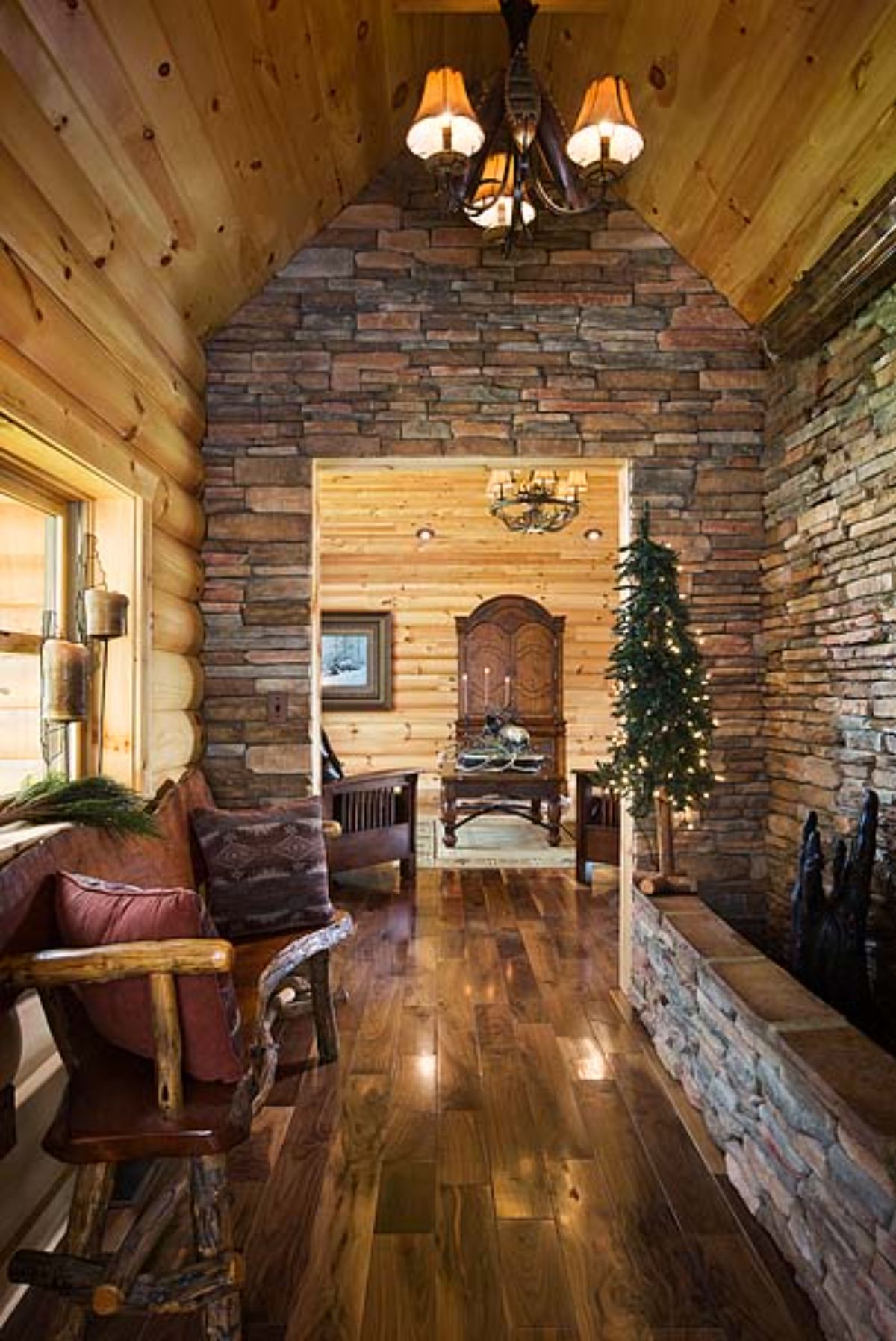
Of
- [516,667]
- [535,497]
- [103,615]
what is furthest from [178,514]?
[516,667]

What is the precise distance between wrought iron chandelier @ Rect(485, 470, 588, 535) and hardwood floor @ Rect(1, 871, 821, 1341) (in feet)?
11.9

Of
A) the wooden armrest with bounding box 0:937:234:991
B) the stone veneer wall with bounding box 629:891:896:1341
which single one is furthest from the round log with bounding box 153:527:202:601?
the stone veneer wall with bounding box 629:891:896:1341

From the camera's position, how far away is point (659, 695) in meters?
3.18

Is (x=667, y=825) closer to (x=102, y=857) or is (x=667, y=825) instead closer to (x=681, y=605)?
(x=681, y=605)

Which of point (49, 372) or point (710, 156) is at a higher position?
point (710, 156)

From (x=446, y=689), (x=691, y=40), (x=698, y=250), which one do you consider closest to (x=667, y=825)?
(x=698, y=250)

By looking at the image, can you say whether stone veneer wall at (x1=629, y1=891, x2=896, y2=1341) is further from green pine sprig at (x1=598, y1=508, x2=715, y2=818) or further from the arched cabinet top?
the arched cabinet top

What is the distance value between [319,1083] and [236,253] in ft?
10.5

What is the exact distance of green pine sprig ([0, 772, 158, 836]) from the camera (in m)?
2.18

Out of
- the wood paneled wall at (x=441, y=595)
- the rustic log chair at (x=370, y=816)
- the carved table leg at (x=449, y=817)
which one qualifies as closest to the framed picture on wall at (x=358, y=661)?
the wood paneled wall at (x=441, y=595)

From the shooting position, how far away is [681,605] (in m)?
3.25

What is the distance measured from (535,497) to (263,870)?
3856 millimetres

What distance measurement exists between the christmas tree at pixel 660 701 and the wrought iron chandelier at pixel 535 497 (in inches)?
105

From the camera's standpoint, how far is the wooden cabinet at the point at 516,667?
324 inches
